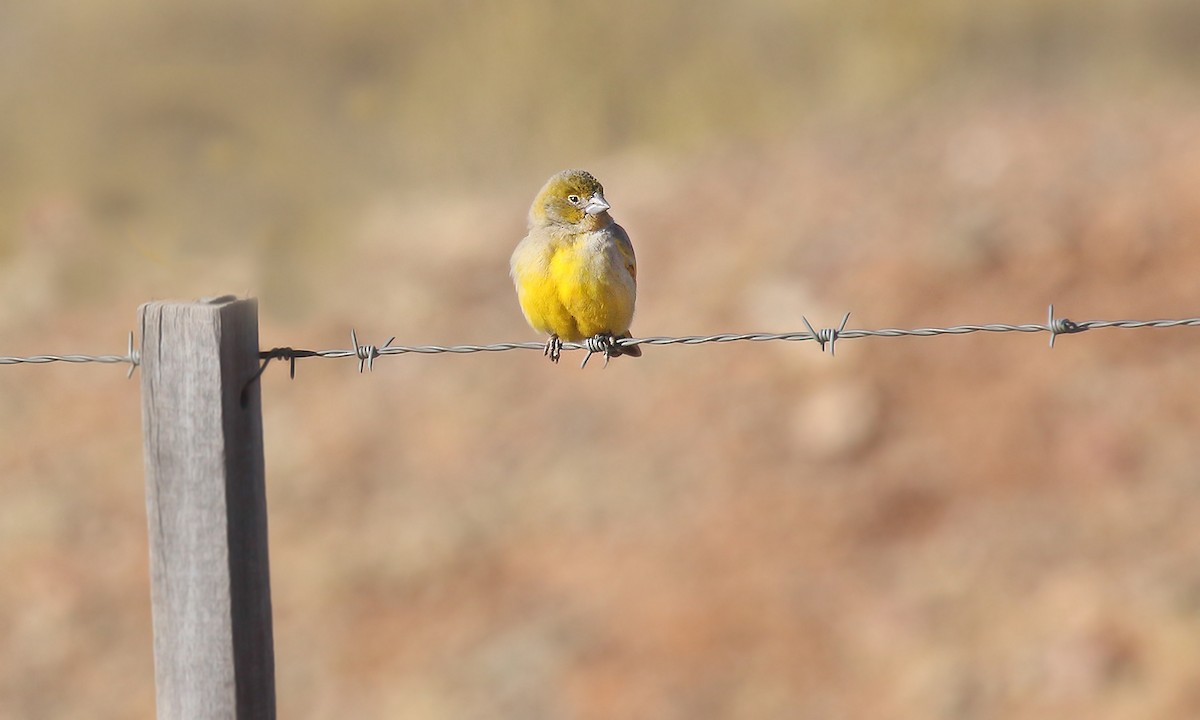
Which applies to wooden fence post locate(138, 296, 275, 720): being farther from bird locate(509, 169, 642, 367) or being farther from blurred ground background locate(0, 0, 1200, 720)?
blurred ground background locate(0, 0, 1200, 720)

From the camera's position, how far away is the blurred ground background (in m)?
9.82

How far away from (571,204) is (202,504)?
2.80 meters

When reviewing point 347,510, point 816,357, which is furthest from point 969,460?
point 347,510

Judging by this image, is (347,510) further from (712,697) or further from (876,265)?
(876,265)

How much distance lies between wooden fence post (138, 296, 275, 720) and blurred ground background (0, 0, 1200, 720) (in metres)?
3.39

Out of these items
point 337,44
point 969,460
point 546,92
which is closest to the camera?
point 969,460

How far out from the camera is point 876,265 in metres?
12.8

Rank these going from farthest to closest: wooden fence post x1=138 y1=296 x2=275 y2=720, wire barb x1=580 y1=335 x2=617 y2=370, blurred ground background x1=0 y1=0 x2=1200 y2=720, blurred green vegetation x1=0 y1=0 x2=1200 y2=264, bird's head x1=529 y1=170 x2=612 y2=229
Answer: blurred green vegetation x1=0 y1=0 x2=1200 y2=264 → blurred ground background x1=0 y1=0 x2=1200 y2=720 → bird's head x1=529 y1=170 x2=612 y2=229 → wire barb x1=580 y1=335 x2=617 y2=370 → wooden fence post x1=138 y1=296 x2=275 y2=720

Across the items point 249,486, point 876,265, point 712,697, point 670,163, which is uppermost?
point 670,163

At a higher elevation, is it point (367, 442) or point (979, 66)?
point (979, 66)

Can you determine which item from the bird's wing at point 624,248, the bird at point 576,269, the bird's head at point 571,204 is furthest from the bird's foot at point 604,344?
the bird's head at point 571,204

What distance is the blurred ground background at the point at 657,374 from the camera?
387 inches

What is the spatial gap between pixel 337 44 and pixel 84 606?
6178mm

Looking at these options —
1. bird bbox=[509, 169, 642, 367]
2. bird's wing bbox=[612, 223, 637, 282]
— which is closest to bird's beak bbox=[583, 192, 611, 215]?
bird bbox=[509, 169, 642, 367]
